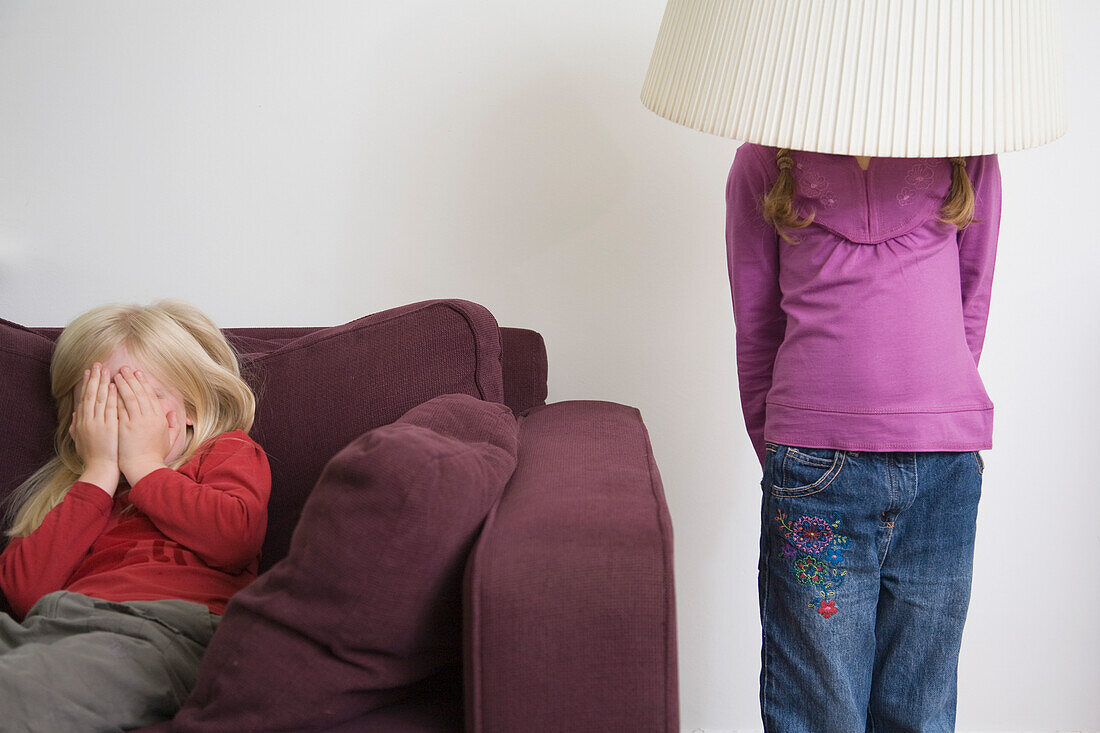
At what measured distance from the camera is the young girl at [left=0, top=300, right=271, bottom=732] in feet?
2.75

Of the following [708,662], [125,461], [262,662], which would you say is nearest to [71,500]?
[125,461]

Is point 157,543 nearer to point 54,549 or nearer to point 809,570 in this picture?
point 54,549

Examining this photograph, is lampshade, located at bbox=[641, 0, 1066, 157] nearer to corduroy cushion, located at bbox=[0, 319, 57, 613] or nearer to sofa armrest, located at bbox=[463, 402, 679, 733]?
sofa armrest, located at bbox=[463, 402, 679, 733]

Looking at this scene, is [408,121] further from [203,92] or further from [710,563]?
[710,563]

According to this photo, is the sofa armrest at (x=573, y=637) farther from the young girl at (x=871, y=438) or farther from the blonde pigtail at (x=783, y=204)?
the blonde pigtail at (x=783, y=204)

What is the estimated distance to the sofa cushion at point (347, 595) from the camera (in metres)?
0.72

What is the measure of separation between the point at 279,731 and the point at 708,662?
1054mm

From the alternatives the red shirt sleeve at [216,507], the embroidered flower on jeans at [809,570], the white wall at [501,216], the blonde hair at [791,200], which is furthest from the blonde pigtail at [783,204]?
the red shirt sleeve at [216,507]

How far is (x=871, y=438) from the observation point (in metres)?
0.98

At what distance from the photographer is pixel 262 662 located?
2.42 ft

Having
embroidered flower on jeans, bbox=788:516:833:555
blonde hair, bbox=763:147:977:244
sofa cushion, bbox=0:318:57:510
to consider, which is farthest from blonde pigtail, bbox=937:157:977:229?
sofa cushion, bbox=0:318:57:510

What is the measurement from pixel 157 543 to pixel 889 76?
0.93 m

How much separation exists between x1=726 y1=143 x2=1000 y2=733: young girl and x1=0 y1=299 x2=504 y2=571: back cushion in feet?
1.29

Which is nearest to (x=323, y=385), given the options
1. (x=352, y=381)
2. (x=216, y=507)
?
(x=352, y=381)
